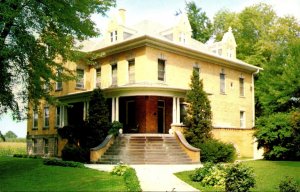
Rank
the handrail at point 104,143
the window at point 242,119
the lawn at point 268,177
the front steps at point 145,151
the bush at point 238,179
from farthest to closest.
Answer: the window at point 242,119 < the handrail at point 104,143 < the front steps at point 145,151 < the lawn at point 268,177 < the bush at point 238,179

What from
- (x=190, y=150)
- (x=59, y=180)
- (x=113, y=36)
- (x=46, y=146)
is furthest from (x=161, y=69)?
(x=59, y=180)

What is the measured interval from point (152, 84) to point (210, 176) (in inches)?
501

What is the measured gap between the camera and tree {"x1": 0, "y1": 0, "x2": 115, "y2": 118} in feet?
52.9

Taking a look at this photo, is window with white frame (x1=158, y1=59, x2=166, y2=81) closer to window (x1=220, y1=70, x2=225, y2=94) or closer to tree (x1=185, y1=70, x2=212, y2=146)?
tree (x1=185, y1=70, x2=212, y2=146)

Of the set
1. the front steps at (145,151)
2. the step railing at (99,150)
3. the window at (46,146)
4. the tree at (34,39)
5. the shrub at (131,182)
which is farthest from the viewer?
the window at (46,146)

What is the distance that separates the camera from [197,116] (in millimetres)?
23281

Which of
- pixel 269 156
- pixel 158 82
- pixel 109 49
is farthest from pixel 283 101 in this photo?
pixel 109 49

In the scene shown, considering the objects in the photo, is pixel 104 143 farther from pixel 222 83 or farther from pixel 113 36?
pixel 222 83

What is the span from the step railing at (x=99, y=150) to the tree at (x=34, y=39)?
4103 millimetres

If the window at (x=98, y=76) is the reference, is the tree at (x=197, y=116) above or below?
below

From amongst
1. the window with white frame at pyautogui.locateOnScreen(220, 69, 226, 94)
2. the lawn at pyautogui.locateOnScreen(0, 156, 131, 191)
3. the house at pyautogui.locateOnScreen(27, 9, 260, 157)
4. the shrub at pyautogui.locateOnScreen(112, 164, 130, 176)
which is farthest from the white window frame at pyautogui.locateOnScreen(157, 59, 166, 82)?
the shrub at pyautogui.locateOnScreen(112, 164, 130, 176)

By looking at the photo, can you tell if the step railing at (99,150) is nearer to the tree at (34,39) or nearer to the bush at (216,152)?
the tree at (34,39)

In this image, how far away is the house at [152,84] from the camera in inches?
973

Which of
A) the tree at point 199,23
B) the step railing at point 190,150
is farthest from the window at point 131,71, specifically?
the tree at point 199,23
